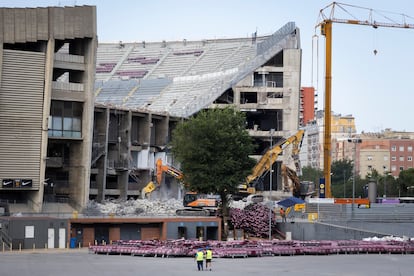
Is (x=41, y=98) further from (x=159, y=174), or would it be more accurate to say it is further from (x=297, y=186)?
(x=297, y=186)

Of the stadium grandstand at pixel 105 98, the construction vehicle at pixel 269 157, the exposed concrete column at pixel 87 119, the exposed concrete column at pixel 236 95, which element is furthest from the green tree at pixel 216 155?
the exposed concrete column at pixel 236 95

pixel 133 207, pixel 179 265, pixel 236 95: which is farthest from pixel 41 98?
pixel 236 95

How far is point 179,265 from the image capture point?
196 ft

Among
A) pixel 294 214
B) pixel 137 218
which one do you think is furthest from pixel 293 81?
pixel 137 218

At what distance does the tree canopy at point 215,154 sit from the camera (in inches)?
3561

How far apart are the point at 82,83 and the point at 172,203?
19.2m

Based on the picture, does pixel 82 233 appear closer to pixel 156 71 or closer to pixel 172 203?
pixel 172 203

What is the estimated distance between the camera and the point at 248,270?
184ft

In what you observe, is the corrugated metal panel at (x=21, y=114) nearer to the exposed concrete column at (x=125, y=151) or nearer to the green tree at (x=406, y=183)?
the exposed concrete column at (x=125, y=151)

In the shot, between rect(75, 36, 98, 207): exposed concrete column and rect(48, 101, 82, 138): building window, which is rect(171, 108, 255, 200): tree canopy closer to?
rect(75, 36, 98, 207): exposed concrete column

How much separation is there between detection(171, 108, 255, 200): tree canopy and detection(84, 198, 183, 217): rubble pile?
5.51 m

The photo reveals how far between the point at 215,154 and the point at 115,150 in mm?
26768

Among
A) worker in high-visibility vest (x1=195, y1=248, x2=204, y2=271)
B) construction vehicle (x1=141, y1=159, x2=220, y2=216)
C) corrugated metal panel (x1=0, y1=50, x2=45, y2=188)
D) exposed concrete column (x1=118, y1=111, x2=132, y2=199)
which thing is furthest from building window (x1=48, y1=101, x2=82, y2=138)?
worker in high-visibility vest (x1=195, y1=248, x2=204, y2=271)

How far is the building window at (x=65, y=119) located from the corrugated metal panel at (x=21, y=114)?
4087 mm
